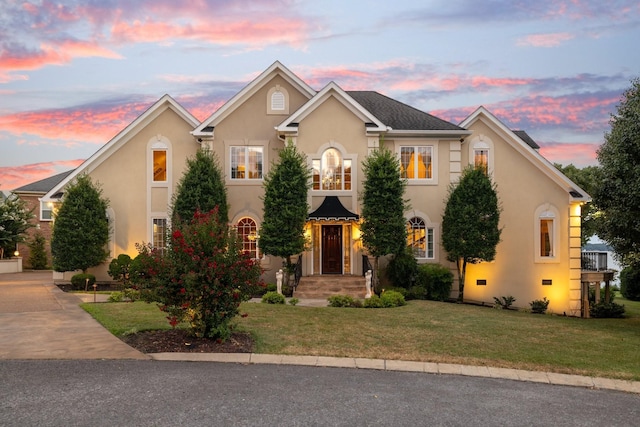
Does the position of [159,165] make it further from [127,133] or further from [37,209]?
[37,209]

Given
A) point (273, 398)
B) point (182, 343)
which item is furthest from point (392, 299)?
point (273, 398)

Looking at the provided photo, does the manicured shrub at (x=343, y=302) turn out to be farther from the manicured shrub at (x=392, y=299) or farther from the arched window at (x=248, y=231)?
the arched window at (x=248, y=231)

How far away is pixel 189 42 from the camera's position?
24.5 metres

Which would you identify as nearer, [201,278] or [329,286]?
[201,278]

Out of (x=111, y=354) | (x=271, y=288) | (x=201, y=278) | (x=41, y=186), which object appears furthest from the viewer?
(x=41, y=186)

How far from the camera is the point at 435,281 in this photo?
21.2 m

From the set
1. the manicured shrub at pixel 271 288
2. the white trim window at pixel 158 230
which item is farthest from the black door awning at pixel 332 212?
the white trim window at pixel 158 230

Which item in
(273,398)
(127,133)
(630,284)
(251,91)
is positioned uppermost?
(251,91)

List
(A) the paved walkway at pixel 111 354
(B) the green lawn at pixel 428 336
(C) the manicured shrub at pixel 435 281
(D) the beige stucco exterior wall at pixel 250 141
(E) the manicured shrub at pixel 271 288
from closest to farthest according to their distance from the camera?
(A) the paved walkway at pixel 111 354
(B) the green lawn at pixel 428 336
(E) the manicured shrub at pixel 271 288
(C) the manicured shrub at pixel 435 281
(D) the beige stucco exterior wall at pixel 250 141

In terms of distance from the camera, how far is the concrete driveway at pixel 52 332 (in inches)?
382

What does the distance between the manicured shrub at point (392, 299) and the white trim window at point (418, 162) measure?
6.58 m

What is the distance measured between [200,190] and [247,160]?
3012mm

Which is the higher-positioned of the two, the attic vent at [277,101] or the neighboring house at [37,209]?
the attic vent at [277,101]

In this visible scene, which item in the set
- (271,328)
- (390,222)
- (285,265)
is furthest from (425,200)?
(271,328)
